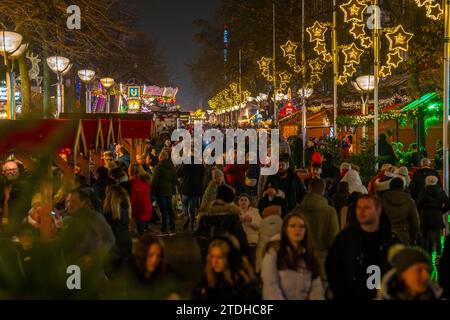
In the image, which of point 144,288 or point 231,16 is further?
point 231,16

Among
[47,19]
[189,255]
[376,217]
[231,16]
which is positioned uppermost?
[231,16]

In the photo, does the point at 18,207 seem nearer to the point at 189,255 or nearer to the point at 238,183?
the point at 189,255

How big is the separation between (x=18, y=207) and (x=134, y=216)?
5.18m

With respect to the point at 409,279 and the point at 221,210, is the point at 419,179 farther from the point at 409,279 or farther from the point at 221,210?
the point at 409,279

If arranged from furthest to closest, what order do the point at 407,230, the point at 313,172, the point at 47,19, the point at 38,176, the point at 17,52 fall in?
the point at 47,19 < the point at 17,52 < the point at 313,172 < the point at 407,230 < the point at 38,176

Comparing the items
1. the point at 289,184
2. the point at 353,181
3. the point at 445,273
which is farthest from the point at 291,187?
the point at 445,273

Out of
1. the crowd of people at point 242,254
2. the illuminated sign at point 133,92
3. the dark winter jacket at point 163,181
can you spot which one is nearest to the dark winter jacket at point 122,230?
the crowd of people at point 242,254

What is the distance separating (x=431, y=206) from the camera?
39.2 ft

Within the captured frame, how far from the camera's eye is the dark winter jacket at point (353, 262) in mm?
6262

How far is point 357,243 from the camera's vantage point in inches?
249

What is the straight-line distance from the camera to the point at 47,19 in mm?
19484

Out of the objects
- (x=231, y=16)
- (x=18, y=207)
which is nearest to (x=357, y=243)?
(x=18, y=207)

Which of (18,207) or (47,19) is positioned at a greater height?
(47,19)
